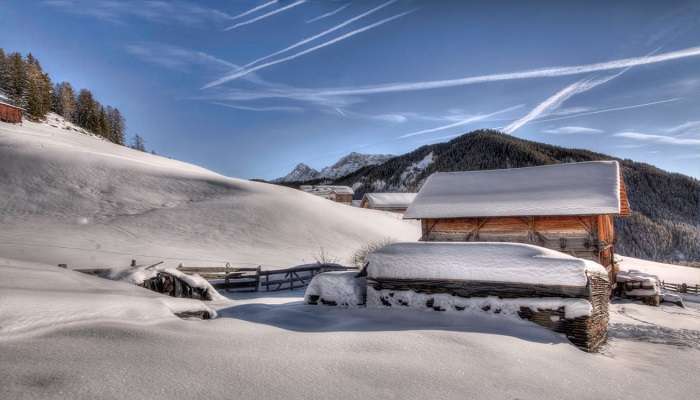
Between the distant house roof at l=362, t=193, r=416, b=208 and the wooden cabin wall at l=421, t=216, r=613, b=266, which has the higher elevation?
the distant house roof at l=362, t=193, r=416, b=208

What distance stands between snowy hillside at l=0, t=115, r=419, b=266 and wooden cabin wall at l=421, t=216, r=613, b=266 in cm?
1204

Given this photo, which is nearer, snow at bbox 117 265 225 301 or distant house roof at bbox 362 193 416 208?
snow at bbox 117 265 225 301

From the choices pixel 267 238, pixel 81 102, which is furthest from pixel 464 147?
pixel 267 238

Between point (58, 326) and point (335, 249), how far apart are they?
30.0 metres

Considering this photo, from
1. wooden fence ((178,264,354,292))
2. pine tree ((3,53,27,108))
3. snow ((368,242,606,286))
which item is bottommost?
wooden fence ((178,264,354,292))

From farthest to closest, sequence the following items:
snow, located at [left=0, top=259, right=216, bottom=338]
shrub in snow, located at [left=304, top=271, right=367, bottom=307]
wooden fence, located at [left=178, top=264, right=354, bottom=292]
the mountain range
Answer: the mountain range
wooden fence, located at [left=178, top=264, right=354, bottom=292]
shrub in snow, located at [left=304, top=271, right=367, bottom=307]
snow, located at [left=0, top=259, right=216, bottom=338]

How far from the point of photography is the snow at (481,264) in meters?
6.30

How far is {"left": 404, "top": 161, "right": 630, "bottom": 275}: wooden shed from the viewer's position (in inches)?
724

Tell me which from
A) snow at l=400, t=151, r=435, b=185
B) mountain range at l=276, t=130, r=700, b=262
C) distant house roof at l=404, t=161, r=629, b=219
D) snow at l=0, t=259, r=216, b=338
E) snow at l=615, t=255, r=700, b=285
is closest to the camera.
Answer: snow at l=0, t=259, r=216, b=338

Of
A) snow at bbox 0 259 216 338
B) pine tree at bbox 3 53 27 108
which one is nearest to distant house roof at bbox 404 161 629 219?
snow at bbox 0 259 216 338

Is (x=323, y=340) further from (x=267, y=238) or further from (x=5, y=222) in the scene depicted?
(x=5, y=222)

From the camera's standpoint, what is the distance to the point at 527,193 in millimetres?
20719

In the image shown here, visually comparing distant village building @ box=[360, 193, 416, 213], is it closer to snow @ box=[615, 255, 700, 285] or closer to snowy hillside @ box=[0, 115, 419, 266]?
snowy hillside @ box=[0, 115, 419, 266]

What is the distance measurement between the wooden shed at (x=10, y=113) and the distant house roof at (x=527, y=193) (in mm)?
63811
